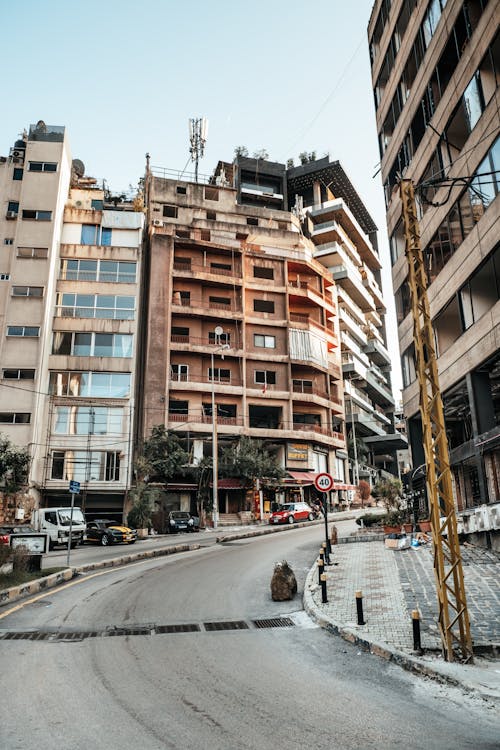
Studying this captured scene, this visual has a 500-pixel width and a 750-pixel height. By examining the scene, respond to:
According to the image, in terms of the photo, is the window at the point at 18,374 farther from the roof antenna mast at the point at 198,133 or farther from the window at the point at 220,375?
the roof antenna mast at the point at 198,133

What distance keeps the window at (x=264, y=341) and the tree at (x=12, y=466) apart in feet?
74.2

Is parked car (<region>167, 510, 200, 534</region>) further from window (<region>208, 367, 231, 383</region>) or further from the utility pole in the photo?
the utility pole

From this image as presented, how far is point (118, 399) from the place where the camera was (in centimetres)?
4169

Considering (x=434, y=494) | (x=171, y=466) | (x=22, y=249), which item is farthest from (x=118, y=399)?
(x=434, y=494)

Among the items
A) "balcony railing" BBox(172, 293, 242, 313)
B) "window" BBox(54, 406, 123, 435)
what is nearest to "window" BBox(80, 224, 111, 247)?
"balcony railing" BBox(172, 293, 242, 313)

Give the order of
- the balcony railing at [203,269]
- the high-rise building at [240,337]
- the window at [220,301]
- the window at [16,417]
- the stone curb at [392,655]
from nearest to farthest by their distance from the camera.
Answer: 1. the stone curb at [392,655]
2. the window at [16,417]
3. the high-rise building at [240,337]
4. the balcony railing at [203,269]
5. the window at [220,301]

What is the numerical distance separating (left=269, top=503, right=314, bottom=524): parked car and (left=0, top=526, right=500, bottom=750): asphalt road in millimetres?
27363

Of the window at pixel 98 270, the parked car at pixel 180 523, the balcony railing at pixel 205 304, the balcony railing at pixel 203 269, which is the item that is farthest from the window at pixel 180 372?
the parked car at pixel 180 523

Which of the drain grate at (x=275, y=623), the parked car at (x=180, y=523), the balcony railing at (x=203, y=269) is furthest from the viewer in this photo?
the balcony railing at (x=203, y=269)

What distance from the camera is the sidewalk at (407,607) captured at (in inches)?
261

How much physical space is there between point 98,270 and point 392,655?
42055mm

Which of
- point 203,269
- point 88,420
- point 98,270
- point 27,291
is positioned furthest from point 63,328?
point 203,269

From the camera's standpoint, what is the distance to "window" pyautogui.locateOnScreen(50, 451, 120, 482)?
39562 mm

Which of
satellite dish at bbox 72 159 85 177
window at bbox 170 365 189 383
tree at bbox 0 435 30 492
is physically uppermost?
satellite dish at bbox 72 159 85 177
